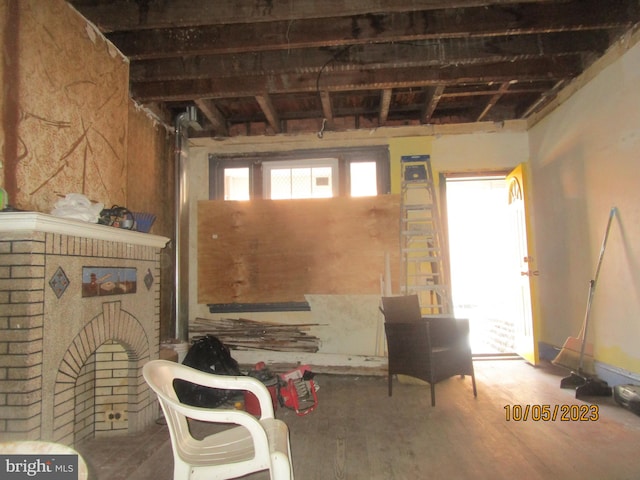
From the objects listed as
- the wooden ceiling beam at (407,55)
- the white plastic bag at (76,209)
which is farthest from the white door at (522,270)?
the white plastic bag at (76,209)

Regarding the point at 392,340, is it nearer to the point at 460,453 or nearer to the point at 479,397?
the point at 479,397

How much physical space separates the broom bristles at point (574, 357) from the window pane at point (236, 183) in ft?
12.9

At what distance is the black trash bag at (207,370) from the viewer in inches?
115

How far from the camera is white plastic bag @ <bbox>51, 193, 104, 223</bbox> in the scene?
210cm

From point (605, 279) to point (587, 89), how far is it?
1760mm

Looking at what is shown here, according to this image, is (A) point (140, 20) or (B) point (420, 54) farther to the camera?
Result: (B) point (420, 54)

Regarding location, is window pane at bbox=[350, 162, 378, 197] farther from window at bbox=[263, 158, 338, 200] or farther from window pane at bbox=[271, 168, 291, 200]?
window pane at bbox=[271, 168, 291, 200]

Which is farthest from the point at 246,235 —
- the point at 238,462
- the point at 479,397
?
the point at 238,462

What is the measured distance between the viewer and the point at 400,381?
12.1 feet

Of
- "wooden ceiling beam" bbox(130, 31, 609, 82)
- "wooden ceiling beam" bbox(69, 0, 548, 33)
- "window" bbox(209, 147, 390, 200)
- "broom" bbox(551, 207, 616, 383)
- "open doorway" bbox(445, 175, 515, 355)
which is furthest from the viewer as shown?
"open doorway" bbox(445, 175, 515, 355)

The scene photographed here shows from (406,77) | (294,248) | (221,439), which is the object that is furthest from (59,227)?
(406,77)

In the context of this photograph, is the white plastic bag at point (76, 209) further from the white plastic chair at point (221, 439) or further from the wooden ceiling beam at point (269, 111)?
the wooden ceiling beam at point (269, 111)

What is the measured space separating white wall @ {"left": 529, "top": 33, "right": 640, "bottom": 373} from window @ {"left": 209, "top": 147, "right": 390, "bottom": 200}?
6.00ft

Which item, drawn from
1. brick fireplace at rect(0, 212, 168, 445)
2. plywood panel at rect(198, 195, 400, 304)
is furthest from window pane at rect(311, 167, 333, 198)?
brick fireplace at rect(0, 212, 168, 445)
